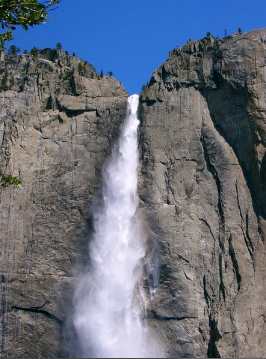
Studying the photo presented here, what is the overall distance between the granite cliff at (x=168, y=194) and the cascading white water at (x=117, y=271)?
2.35 ft

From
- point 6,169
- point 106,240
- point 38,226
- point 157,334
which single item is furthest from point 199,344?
point 6,169

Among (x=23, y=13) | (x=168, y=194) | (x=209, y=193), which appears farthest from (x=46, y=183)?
(x=23, y=13)

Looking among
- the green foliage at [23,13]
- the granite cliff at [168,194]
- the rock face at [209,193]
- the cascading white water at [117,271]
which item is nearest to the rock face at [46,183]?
the granite cliff at [168,194]

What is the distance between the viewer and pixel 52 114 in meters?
47.7

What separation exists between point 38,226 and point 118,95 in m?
9.96

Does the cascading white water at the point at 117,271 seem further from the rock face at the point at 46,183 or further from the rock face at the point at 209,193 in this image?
the rock face at the point at 209,193

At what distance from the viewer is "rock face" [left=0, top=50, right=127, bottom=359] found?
43.8 metres

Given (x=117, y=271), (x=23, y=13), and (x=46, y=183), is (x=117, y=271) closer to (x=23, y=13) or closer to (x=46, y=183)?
(x=46, y=183)

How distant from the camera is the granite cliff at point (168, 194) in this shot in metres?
42.9

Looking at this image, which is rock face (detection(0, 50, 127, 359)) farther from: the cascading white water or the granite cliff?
the cascading white water

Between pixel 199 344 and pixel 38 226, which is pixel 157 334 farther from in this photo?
pixel 38 226

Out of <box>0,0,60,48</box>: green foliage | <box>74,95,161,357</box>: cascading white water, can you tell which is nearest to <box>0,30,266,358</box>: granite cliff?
<box>74,95,161,357</box>: cascading white water

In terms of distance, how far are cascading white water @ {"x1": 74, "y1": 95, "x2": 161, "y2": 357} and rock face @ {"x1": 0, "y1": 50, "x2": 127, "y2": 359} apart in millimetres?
741

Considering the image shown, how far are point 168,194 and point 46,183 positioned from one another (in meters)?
7.36
